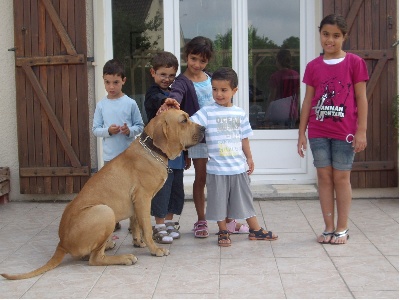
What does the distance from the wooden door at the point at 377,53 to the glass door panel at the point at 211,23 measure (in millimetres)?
1214

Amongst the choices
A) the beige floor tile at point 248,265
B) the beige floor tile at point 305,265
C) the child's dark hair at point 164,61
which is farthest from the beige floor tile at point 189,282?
the child's dark hair at point 164,61

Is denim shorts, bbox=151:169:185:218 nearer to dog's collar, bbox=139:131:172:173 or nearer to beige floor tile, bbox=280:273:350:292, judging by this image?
dog's collar, bbox=139:131:172:173

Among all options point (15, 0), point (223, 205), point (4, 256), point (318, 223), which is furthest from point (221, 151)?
point (15, 0)

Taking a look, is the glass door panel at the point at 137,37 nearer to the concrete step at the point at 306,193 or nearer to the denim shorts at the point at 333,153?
the concrete step at the point at 306,193

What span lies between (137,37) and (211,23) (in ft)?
2.86

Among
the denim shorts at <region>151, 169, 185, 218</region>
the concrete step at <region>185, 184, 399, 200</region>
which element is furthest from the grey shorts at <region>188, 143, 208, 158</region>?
the concrete step at <region>185, 184, 399, 200</region>

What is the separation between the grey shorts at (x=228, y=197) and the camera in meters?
5.36

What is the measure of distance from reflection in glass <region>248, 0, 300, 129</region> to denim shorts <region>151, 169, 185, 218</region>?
2.20 m

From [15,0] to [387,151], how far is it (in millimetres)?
4302

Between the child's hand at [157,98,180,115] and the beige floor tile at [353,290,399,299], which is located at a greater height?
the child's hand at [157,98,180,115]

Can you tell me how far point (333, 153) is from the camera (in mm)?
5398

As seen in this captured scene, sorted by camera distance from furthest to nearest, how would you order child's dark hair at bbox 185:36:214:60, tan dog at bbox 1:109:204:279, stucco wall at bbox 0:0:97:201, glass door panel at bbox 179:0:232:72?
1. glass door panel at bbox 179:0:232:72
2. stucco wall at bbox 0:0:97:201
3. child's dark hair at bbox 185:36:214:60
4. tan dog at bbox 1:109:204:279

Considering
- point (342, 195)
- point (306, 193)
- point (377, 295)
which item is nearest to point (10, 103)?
point (306, 193)

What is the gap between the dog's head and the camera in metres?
4.98
